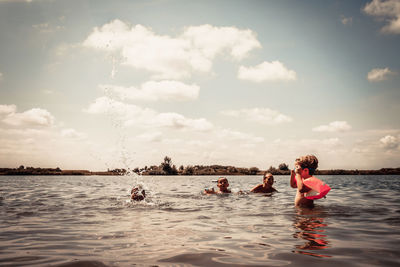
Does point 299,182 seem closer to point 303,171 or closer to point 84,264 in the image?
point 303,171

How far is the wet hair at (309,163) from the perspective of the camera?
8781 millimetres

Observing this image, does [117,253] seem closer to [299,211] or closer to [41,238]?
[41,238]

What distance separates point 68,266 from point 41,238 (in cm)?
221

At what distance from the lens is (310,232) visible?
553 cm

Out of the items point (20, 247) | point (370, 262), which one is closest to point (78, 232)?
point (20, 247)

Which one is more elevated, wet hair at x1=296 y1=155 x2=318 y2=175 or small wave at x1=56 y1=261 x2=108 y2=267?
wet hair at x1=296 y1=155 x2=318 y2=175

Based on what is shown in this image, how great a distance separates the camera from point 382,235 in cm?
548

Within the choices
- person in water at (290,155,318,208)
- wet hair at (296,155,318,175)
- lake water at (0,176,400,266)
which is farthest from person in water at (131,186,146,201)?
wet hair at (296,155,318,175)

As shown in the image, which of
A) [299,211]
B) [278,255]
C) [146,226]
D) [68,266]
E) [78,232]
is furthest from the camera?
[299,211]

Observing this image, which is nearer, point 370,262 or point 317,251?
point 370,262

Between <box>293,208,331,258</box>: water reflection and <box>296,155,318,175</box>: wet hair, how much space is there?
1.40m

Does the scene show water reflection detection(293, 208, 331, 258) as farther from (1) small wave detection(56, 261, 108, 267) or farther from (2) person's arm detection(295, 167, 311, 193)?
(1) small wave detection(56, 261, 108, 267)

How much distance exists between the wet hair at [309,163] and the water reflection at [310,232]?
140 centimetres

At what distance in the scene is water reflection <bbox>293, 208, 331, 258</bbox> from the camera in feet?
13.9
